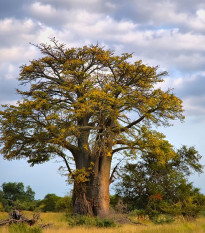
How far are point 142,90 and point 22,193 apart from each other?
32.8 metres

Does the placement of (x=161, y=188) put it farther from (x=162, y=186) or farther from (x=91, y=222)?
(x=91, y=222)

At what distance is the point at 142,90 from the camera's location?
83.9 feet

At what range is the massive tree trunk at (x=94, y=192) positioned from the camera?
2412cm

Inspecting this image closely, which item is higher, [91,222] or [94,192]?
[94,192]

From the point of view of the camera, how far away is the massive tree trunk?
24.1m

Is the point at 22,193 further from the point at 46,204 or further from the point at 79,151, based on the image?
the point at 79,151

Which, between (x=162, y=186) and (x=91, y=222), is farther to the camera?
(x=162, y=186)

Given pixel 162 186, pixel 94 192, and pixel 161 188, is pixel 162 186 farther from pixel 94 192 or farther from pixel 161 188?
pixel 94 192

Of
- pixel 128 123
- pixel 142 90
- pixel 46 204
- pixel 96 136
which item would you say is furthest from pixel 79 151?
pixel 46 204

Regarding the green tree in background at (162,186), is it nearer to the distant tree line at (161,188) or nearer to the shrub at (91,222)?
the distant tree line at (161,188)

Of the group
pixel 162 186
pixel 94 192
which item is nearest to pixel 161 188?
pixel 162 186

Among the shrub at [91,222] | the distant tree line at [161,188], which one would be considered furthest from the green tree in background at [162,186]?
the shrub at [91,222]

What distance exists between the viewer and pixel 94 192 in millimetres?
24578

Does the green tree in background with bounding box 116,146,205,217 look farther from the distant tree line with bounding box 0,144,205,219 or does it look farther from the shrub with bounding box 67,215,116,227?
the shrub with bounding box 67,215,116,227
